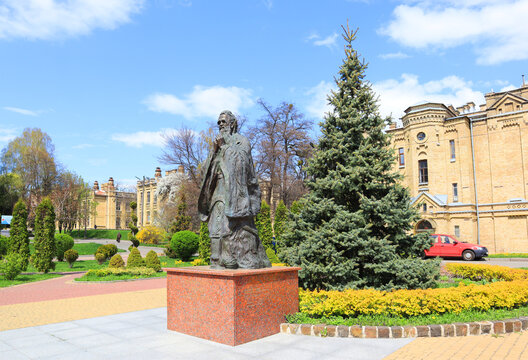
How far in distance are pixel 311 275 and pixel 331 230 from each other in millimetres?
1057

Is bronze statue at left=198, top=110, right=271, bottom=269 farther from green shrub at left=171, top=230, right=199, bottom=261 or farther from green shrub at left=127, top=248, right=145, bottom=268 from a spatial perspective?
green shrub at left=171, top=230, right=199, bottom=261

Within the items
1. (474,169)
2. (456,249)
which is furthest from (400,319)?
(474,169)

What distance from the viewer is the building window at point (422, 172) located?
3509 cm

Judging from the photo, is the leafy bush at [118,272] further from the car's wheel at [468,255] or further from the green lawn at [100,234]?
the green lawn at [100,234]

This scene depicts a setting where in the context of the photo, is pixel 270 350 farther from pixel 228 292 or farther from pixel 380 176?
pixel 380 176

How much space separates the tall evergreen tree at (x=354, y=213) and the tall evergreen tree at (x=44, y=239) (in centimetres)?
1395

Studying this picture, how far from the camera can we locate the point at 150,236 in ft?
134

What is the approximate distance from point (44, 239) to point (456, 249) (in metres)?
23.3

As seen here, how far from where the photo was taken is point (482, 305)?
263 inches

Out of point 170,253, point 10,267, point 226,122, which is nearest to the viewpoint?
point 226,122

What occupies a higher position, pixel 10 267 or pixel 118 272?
pixel 10 267

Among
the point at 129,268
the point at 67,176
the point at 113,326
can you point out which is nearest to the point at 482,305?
the point at 113,326

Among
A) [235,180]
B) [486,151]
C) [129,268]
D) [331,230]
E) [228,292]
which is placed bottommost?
[129,268]

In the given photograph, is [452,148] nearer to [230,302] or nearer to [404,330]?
[404,330]
